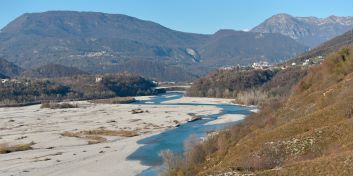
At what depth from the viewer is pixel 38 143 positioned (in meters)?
85.9

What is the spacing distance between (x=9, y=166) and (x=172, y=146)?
24.0 meters

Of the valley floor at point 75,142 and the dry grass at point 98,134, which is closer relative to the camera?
the valley floor at point 75,142

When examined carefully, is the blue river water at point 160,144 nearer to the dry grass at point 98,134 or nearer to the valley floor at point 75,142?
the valley floor at point 75,142

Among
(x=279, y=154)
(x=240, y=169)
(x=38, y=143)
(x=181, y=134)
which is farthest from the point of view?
(x=181, y=134)

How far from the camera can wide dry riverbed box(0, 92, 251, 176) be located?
63125mm

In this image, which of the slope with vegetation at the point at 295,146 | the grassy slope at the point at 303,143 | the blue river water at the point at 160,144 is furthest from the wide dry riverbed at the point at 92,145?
the grassy slope at the point at 303,143

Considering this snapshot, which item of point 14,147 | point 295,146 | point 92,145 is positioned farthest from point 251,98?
point 295,146

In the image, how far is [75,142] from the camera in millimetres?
87438

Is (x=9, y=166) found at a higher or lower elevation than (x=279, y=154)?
lower

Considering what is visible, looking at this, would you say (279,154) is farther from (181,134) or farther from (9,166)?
(181,134)

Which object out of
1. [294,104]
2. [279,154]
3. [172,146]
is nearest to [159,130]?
[172,146]

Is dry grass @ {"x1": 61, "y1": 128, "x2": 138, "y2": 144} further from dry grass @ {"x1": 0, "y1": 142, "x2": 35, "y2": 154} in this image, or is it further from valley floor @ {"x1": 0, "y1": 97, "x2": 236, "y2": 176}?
dry grass @ {"x1": 0, "y1": 142, "x2": 35, "y2": 154}

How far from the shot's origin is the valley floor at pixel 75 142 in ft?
205

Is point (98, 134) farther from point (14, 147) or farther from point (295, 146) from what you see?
point (295, 146)
